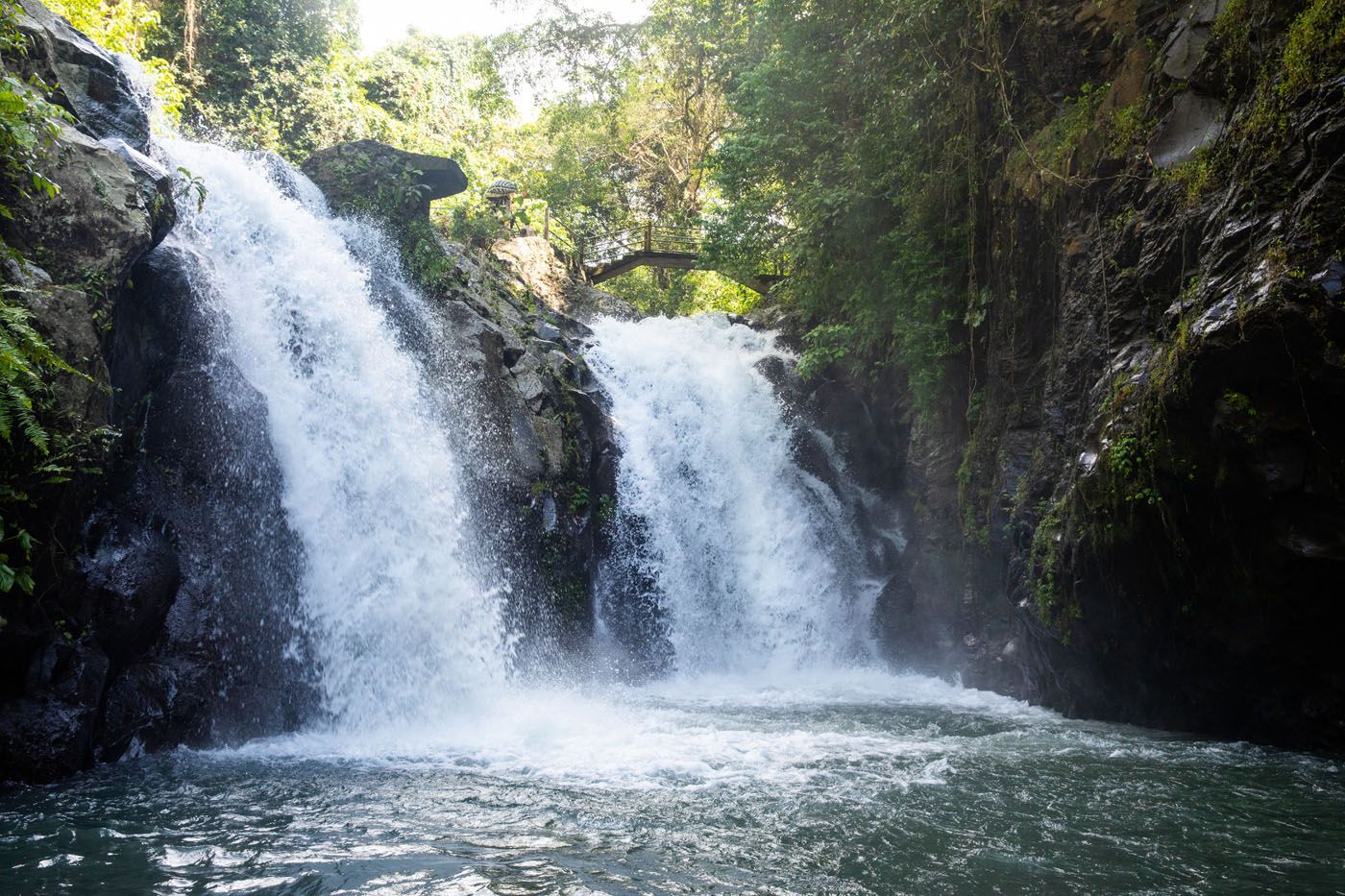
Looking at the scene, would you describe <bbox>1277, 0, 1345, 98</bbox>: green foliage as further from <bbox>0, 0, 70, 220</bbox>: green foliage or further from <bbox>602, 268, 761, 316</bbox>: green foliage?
<bbox>602, 268, 761, 316</bbox>: green foliage

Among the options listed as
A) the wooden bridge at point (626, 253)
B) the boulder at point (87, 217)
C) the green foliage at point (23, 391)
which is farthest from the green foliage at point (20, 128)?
the wooden bridge at point (626, 253)

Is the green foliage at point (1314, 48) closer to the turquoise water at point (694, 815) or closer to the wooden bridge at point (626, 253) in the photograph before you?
the turquoise water at point (694, 815)

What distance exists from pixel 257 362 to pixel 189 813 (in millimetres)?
5699

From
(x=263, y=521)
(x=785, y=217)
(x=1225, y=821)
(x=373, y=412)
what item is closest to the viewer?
(x=1225, y=821)

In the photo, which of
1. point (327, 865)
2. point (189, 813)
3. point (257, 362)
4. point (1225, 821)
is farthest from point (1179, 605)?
point (257, 362)

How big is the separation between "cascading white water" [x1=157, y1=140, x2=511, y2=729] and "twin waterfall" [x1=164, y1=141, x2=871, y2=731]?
0.02m

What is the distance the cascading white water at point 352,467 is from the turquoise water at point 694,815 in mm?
957

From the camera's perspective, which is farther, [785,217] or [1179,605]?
[785,217]

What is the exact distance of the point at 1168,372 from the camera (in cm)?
686

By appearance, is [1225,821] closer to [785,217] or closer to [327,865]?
[327,865]

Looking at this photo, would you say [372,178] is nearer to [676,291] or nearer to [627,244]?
[627,244]

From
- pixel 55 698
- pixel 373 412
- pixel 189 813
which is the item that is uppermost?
pixel 373 412

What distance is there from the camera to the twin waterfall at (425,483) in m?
9.00

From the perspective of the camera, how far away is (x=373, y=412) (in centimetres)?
1030
